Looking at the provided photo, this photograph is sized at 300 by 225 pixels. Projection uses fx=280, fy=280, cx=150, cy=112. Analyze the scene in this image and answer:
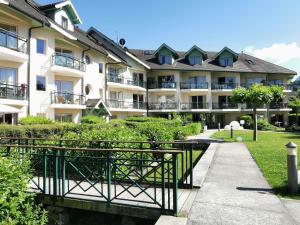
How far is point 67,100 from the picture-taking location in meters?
25.0

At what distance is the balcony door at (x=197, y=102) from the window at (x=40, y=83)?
87.2 ft

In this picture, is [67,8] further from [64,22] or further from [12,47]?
[12,47]

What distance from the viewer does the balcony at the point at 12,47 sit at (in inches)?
720

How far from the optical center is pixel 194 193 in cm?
722

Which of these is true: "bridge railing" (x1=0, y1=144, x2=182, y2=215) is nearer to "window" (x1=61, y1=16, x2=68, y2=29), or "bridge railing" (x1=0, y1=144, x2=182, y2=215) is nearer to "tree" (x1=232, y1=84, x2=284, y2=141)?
"tree" (x1=232, y1=84, x2=284, y2=141)

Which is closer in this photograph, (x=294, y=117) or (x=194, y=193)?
(x=194, y=193)

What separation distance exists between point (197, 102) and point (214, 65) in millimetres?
6947

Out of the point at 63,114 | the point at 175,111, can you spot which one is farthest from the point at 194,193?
the point at 175,111

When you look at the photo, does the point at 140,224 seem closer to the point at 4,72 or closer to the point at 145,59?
the point at 4,72

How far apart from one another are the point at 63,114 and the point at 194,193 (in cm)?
2068

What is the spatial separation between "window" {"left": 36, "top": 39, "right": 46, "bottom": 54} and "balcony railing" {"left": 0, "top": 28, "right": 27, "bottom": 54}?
1.72 metres

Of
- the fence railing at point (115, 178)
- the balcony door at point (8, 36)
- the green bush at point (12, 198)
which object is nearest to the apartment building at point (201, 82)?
the balcony door at point (8, 36)

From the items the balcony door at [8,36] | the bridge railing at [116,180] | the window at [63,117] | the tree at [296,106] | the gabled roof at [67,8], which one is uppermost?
the gabled roof at [67,8]

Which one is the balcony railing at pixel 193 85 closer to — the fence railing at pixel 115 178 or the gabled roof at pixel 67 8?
the gabled roof at pixel 67 8
